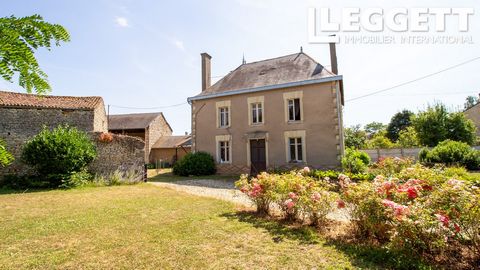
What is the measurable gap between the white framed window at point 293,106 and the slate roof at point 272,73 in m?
0.81

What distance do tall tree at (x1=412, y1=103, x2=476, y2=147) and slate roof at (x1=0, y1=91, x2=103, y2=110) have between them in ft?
93.0

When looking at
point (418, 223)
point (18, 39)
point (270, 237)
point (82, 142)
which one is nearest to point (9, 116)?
point (82, 142)

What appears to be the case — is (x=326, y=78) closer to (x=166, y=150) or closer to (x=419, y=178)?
(x=419, y=178)

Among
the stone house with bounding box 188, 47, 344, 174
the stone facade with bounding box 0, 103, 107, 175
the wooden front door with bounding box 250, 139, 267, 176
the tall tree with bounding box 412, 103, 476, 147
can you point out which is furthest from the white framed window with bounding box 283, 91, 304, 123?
the tall tree with bounding box 412, 103, 476, 147

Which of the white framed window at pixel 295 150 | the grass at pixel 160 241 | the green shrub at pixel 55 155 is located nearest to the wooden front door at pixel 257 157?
the white framed window at pixel 295 150

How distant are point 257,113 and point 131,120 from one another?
18.2m

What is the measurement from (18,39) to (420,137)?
30535 mm

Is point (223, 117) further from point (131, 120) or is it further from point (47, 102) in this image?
point (131, 120)

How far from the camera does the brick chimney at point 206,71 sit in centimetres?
1802

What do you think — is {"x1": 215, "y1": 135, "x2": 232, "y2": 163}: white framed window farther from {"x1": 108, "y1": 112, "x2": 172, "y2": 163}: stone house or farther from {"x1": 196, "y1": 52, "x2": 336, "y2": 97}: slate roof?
{"x1": 108, "y1": 112, "x2": 172, "y2": 163}: stone house

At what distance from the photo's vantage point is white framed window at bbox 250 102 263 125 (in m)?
14.9

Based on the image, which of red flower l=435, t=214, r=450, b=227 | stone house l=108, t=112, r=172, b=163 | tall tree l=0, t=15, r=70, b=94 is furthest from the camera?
stone house l=108, t=112, r=172, b=163

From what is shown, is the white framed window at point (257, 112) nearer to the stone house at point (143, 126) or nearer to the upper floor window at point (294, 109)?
the upper floor window at point (294, 109)

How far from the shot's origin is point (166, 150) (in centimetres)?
2639
